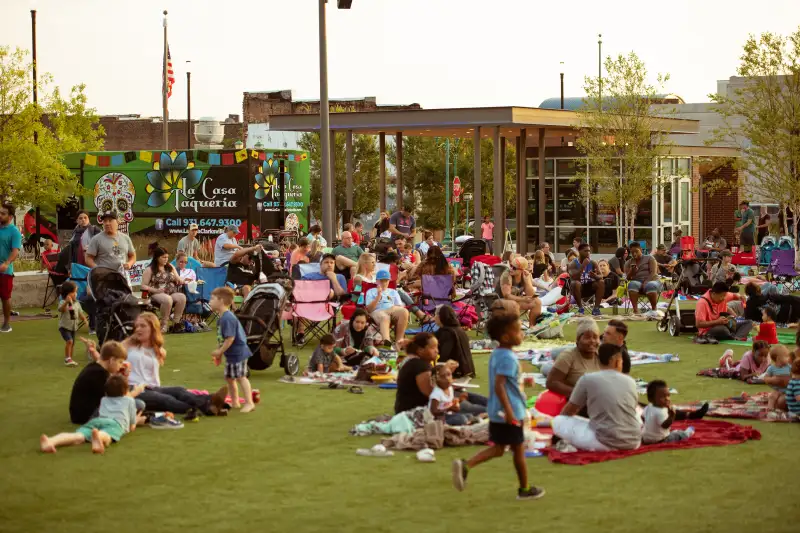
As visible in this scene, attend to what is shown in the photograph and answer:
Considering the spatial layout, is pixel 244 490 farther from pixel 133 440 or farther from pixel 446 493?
pixel 133 440

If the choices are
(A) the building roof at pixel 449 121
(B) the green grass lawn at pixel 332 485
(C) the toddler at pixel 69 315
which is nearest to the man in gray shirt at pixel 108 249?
(C) the toddler at pixel 69 315

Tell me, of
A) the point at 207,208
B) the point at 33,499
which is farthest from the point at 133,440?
the point at 207,208

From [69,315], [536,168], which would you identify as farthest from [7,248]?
[536,168]

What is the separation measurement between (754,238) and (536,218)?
25.9 ft

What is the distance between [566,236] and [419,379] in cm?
3023

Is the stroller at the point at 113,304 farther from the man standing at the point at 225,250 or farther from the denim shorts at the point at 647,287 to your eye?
the denim shorts at the point at 647,287

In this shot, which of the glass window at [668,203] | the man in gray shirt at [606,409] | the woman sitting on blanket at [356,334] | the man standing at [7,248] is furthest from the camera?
the glass window at [668,203]

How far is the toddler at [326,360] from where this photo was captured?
1520 cm

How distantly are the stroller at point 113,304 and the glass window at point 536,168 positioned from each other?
25.5 m

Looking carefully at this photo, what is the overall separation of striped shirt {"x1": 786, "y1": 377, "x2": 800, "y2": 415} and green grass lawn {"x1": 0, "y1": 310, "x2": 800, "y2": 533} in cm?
23

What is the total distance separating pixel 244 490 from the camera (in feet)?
30.8

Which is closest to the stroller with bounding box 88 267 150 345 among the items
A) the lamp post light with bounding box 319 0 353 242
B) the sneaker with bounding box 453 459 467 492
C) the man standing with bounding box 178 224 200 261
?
the man standing with bounding box 178 224 200 261

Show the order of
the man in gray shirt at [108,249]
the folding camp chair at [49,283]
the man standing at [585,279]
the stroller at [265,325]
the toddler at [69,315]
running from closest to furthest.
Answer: the stroller at [265,325]
the toddler at [69,315]
the man in gray shirt at [108,249]
the man standing at [585,279]
the folding camp chair at [49,283]

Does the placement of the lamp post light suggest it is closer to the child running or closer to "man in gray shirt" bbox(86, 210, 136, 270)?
"man in gray shirt" bbox(86, 210, 136, 270)
